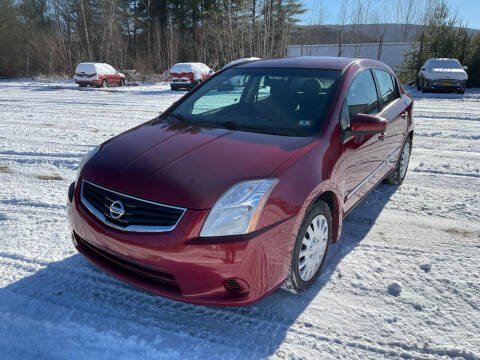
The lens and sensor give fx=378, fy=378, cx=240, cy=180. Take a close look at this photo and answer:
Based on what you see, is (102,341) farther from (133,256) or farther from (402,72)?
(402,72)

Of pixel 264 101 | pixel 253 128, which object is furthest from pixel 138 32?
pixel 253 128

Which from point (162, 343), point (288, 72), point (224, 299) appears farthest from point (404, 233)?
point (162, 343)

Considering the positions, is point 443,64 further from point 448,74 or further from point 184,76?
point 184,76

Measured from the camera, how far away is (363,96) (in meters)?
3.56

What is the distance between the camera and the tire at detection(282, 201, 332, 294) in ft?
8.07

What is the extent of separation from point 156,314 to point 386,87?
3.48m

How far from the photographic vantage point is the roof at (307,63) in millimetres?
3439

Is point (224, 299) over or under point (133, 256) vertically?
under

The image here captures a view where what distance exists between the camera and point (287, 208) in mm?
2270

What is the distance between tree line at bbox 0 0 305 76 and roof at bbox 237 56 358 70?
26.5 meters

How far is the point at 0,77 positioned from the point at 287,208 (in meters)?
42.2

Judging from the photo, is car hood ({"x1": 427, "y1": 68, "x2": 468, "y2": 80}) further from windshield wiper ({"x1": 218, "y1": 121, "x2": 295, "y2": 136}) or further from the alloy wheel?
the alloy wheel

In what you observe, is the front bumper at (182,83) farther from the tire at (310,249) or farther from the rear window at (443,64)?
the tire at (310,249)

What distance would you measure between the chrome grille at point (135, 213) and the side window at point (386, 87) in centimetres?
291
